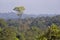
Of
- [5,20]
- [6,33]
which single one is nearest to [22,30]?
[5,20]

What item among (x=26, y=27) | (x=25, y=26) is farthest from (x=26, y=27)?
(x=25, y=26)

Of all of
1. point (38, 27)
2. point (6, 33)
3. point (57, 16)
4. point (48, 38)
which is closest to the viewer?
point (48, 38)

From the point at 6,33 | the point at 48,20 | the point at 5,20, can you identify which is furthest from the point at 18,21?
the point at 6,33

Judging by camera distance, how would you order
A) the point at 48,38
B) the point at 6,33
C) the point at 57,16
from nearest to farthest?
the point at 48,38 < the point at 6,33 < the point at 57,16

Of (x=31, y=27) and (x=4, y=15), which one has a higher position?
(x=4, y=15)

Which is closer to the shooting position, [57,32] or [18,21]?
[57,32]

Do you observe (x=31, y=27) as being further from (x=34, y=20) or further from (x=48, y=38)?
(x=48, y=38)

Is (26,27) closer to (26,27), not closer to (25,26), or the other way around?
(26,27)
